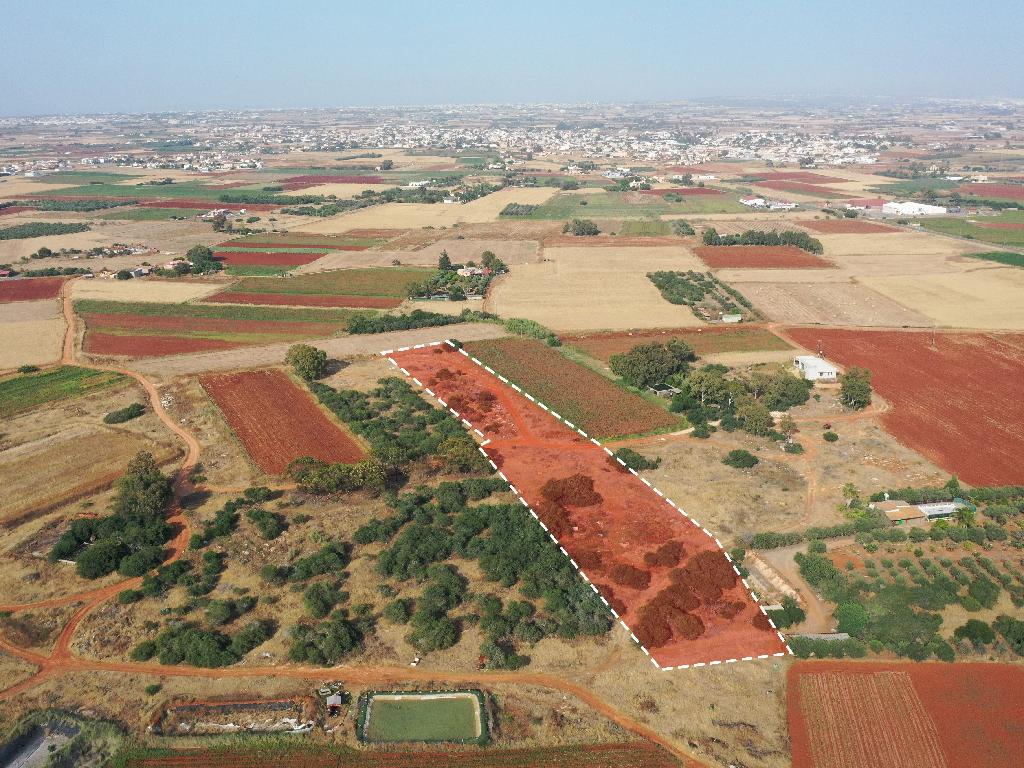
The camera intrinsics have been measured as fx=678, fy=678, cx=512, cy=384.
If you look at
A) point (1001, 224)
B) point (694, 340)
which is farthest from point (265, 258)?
point (1001, 224)

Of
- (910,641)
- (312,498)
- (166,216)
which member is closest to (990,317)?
(910,641)

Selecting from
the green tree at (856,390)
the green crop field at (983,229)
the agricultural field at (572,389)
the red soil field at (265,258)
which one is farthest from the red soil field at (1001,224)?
the red soil field at (265,258)

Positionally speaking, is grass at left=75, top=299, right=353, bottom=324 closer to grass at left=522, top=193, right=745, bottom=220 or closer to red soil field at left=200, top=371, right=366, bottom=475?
red soil field at left=200, top=371, right=366, bottom=475

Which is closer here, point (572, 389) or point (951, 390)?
point (951, 390)

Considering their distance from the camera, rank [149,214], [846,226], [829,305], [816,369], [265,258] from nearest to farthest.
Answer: [816,369]
[829,305]
[265,258]
[846,226]
[149,214]

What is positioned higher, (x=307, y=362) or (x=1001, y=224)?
(x=307, y=362)

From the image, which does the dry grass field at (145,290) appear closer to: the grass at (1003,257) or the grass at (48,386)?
the grass at (48,386)

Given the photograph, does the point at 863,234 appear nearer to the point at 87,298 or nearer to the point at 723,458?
the point at 723,458

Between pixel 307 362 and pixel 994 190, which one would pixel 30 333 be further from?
pixel 994 190
